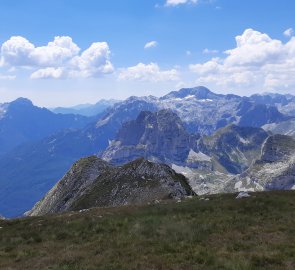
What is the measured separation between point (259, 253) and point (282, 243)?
279cm

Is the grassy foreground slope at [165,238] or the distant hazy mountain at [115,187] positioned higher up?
the grassy foreground slope at [165,238]

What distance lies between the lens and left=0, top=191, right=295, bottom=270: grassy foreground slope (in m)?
21.4

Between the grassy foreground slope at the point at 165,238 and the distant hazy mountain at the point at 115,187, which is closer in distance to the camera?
the grassy foreground slope at the point at 165,238

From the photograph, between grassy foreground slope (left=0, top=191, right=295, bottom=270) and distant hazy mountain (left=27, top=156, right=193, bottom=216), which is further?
distant hazy mountain (left=27, top=156, right=193, bottom=216)

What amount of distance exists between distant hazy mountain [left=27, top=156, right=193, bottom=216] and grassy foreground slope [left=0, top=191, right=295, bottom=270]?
34474 mm

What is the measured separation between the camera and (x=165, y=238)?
26453 millimetres

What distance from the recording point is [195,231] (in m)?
27.5

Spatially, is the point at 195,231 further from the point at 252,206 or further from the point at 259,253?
the point at 252,206

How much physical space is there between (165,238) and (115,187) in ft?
203

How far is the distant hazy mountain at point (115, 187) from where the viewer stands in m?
81.0

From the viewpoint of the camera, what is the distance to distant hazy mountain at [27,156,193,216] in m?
81.0

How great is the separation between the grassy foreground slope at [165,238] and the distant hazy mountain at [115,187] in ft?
113

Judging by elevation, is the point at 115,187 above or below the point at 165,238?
below

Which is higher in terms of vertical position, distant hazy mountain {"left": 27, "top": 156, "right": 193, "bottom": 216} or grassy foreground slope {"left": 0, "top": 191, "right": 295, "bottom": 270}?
grassy foreground slope {"left": 0, "top": 191, "right": 295, "bottom": 270}
